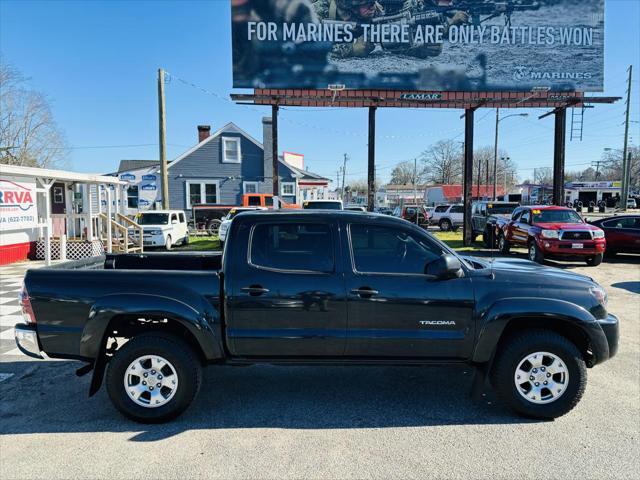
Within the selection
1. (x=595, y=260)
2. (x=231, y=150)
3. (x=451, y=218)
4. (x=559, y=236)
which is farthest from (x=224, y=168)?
(x=595, y=260)

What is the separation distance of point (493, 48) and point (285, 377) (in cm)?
1758

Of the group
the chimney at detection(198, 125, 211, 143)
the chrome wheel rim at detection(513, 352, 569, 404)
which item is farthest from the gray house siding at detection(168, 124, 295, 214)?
the chrome wheel rim at detection(513, 352, 569, 404)

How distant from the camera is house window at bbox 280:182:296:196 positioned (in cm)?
3344

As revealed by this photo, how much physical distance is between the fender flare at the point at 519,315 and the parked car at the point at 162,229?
16.4 m

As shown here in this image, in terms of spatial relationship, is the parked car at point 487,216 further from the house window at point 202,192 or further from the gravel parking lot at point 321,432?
the house window at point 202,192

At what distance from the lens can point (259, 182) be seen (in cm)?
3262

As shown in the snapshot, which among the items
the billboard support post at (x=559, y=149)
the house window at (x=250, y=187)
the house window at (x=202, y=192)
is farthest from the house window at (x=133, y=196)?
the billboard support post at (x=559, y=149)

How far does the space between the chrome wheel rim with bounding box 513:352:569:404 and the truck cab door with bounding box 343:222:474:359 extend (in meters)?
0.52

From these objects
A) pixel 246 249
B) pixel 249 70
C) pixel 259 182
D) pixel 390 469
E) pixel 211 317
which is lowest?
pixel 390 469

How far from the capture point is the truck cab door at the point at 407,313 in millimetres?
3926

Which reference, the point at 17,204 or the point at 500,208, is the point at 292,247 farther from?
the point at 500,208

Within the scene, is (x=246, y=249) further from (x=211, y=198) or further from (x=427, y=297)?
(x=211, y=198)

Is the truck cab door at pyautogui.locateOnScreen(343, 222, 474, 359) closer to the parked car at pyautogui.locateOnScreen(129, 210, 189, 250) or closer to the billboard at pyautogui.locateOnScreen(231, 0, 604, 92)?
the billboard at pyautogui.locateOnScreen(231, 0, 604, 92)

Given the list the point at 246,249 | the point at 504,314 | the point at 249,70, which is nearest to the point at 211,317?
the point at 246,249
